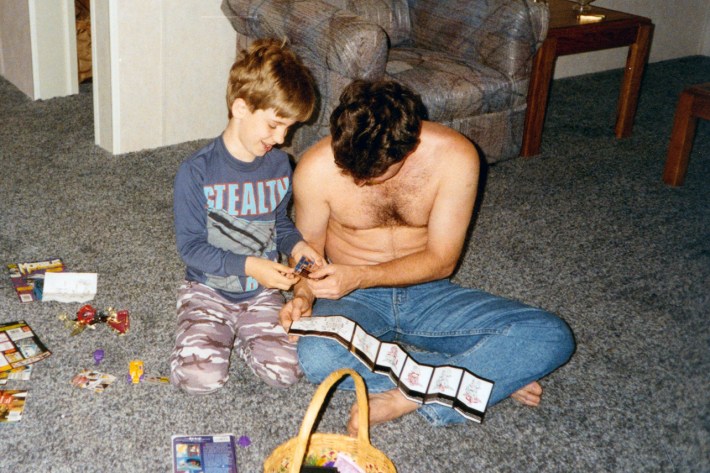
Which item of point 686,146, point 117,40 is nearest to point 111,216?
point 117,40

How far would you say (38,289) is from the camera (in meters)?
2.06

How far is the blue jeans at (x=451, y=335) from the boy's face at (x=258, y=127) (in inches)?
16.3

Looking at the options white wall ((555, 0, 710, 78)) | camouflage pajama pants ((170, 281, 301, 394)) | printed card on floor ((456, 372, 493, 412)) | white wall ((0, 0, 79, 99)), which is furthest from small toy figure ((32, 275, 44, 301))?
white wall ((555, 0, 710, 78))

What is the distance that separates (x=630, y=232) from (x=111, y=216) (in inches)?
71.4

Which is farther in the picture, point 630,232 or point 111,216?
point 630,232

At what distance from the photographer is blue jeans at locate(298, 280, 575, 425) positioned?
5.45 ft

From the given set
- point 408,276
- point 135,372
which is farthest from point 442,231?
point 135,372

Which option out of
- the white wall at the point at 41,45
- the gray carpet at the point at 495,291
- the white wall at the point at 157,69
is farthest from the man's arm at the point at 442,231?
the white wall at the point at 41,45

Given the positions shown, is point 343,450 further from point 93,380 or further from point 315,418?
point 93,380

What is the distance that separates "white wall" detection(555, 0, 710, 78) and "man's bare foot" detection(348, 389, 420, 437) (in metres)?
3.26

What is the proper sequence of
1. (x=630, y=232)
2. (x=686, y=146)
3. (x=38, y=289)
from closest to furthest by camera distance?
(x=38, y=289) < (x=630, y=232) < (x=686, y=146)

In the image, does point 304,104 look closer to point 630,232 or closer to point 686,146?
point 630,232

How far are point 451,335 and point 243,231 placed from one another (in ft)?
1.83

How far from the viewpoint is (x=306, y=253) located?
1.80 m
